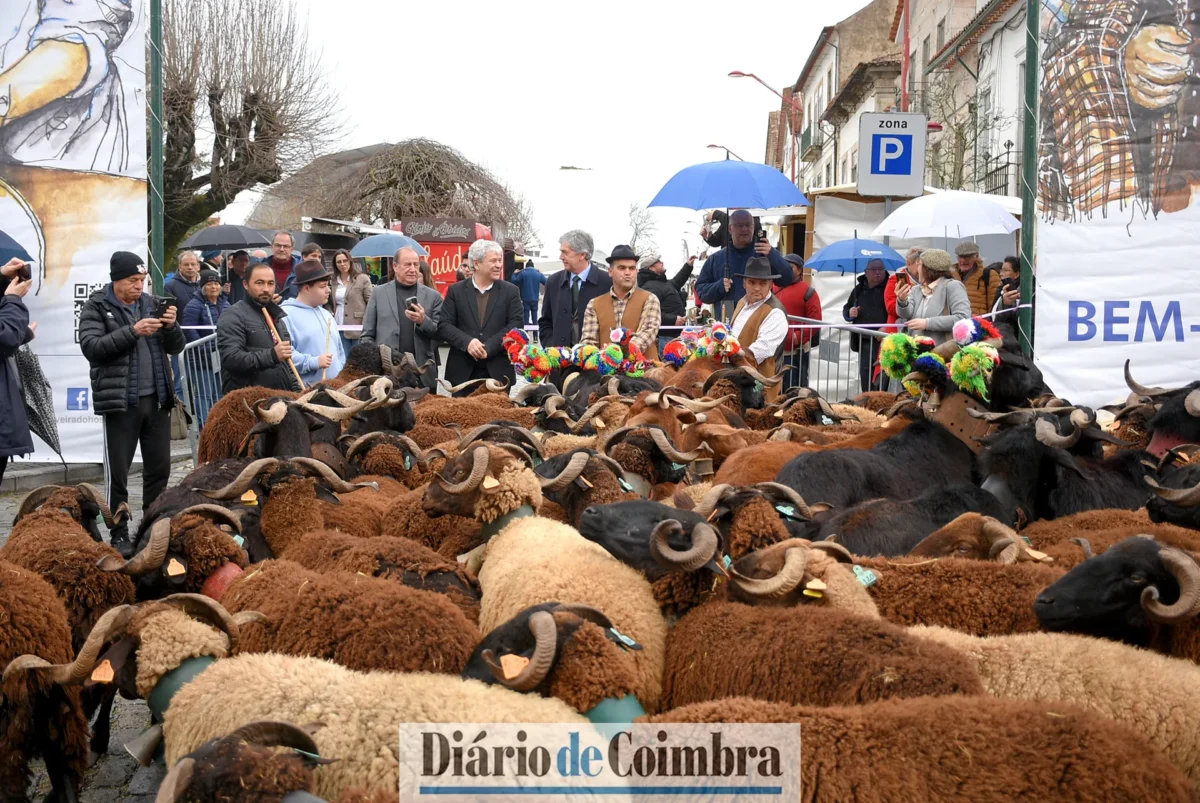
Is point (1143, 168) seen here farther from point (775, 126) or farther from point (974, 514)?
point (775, 126)

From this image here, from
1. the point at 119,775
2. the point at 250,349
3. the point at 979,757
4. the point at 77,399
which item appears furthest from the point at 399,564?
the point at 77,399

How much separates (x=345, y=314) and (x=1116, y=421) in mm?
11165

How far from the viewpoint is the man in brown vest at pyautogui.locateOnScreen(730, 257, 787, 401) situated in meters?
9.19

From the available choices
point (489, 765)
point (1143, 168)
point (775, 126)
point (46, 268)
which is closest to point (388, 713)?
point (489, 765)

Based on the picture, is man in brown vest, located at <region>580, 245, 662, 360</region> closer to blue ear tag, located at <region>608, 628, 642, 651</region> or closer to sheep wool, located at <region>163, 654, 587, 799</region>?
blue ear tag, located at <region>608, 628, 642, 651</region>

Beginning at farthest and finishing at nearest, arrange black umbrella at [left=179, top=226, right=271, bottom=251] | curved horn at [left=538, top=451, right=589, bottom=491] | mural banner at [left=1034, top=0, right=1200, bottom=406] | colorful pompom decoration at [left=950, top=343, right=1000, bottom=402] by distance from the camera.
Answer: black umbrella at [left=179, top=226, right=271, bottom=251] < mural banner at [left=1034, top=0, right=1200, bottom=406] < colorful pompom decoration at [left=950, top=343, right=1000, bottom=402] < curved horn at [left=538, top=451, right=589, bottom=491]

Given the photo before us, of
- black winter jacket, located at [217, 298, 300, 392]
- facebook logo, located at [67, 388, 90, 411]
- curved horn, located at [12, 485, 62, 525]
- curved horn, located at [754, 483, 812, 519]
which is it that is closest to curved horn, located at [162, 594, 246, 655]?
curved horn, located at [12, 485, 62, 525]

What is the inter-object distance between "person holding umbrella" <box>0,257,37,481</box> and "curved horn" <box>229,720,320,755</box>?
6.33 m

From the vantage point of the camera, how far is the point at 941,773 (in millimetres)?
2482

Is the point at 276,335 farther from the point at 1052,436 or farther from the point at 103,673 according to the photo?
the point at 1052,436

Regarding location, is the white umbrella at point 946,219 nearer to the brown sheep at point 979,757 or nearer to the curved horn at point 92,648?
the brown sheep at point 979,757

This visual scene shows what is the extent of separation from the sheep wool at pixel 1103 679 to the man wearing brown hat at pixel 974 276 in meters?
10.5

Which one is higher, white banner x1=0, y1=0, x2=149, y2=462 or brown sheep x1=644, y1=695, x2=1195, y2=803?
white banner x1=0, y1=0, x2=149, y2=462

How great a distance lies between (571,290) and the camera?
1126cm
